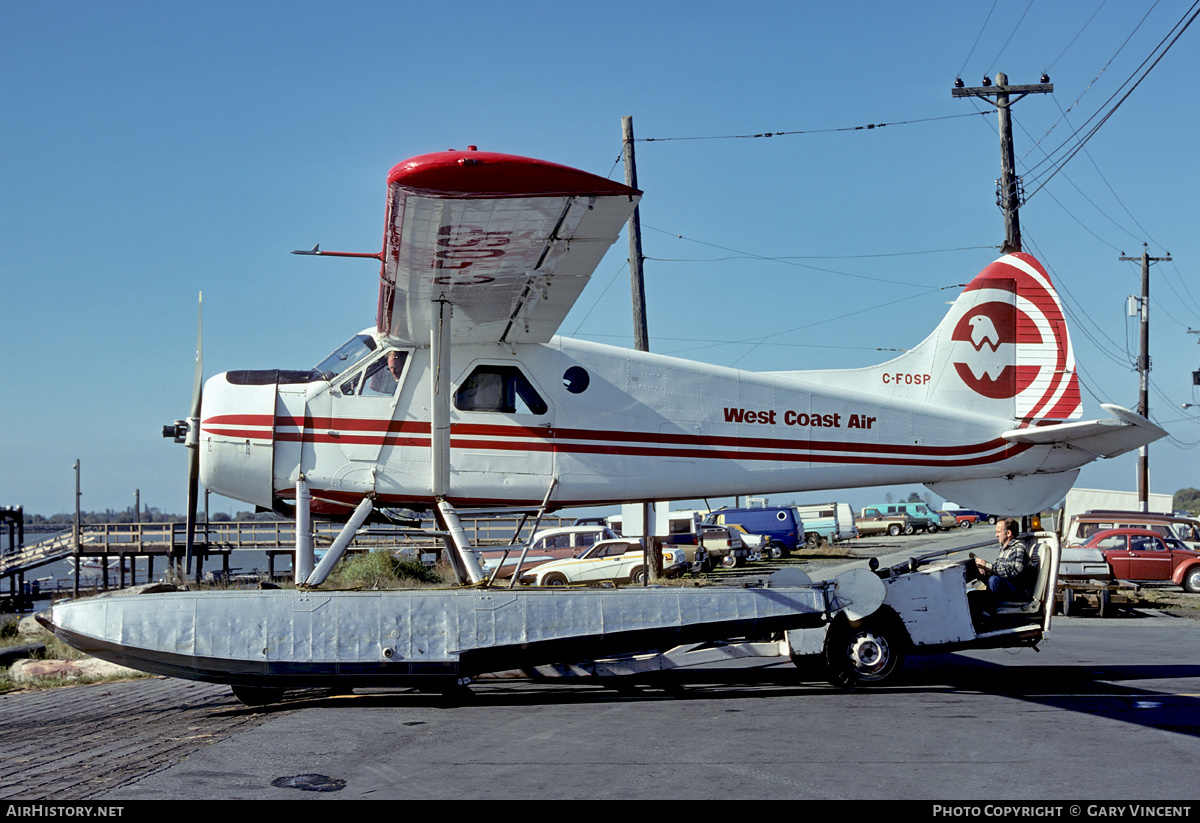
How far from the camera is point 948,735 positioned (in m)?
6.43

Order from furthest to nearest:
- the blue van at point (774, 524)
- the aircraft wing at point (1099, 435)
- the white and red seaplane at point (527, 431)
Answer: the blue van at point (774, 524) → the aircraft wing at point (1099, 435) → the white and red seaplane at point (527, 431)

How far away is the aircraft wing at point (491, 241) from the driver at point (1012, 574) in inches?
195

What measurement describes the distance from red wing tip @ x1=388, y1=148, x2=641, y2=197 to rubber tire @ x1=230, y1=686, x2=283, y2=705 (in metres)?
4.45

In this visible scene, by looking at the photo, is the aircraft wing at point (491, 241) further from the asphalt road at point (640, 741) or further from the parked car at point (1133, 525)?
the parked car at point (1133, 525)

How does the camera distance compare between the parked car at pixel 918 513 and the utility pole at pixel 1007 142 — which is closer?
the utility pole at pixel 1007 142

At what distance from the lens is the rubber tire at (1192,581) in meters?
22.9

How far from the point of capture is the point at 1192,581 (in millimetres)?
22969

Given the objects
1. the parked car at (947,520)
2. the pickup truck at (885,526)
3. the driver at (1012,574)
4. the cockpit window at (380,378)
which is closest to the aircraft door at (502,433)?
the cockpit window at (380,378)

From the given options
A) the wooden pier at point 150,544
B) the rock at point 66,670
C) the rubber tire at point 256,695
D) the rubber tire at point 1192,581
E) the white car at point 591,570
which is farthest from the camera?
the wooden pier at point 150,544

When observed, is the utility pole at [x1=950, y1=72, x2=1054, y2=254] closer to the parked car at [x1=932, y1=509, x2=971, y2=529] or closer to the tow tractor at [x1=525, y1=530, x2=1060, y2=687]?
the tow tractor at [x1=525, y1=530, x2=1060, y2=687]

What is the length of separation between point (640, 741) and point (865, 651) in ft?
10.4

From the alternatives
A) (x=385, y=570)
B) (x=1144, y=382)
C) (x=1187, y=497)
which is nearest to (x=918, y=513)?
(x=1144, y=382)
